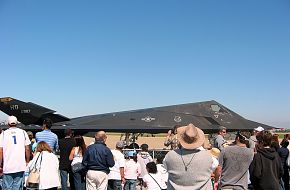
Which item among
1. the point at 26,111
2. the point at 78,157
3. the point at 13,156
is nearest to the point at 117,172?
the point at 78,157

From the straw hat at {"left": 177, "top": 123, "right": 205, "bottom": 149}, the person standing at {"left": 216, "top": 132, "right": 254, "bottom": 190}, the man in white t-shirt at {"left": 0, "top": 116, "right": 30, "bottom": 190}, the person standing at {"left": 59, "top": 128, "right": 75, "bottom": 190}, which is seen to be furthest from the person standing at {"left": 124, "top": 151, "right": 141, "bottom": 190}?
the straw hat at {"left": 177, "top": 123, "right": 205, "bottom": 149}

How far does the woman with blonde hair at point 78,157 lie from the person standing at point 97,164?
104 cm

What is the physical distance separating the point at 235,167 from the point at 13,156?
14.8 feet

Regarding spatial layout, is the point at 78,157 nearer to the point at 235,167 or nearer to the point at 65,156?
the point at 65,156

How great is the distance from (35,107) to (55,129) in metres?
4.84

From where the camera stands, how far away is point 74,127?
69.4ft

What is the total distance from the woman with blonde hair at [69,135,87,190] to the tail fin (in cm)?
1828

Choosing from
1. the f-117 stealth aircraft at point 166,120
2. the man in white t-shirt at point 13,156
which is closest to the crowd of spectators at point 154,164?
the man in white t-shirt at point 13,156

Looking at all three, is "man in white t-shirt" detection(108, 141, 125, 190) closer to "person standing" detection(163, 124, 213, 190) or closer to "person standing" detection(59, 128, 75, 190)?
"person standing" detection(59, 128, 75, 190)

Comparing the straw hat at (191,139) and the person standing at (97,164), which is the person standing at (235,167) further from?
the person standing at (97,164)

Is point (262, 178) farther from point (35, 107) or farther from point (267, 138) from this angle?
point (35, 107)

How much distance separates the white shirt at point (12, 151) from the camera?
6938mm

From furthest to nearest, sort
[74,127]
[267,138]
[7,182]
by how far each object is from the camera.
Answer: [74,127] → [7,182] → [267,138]

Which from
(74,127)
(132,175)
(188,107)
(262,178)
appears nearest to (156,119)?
(188,107)
